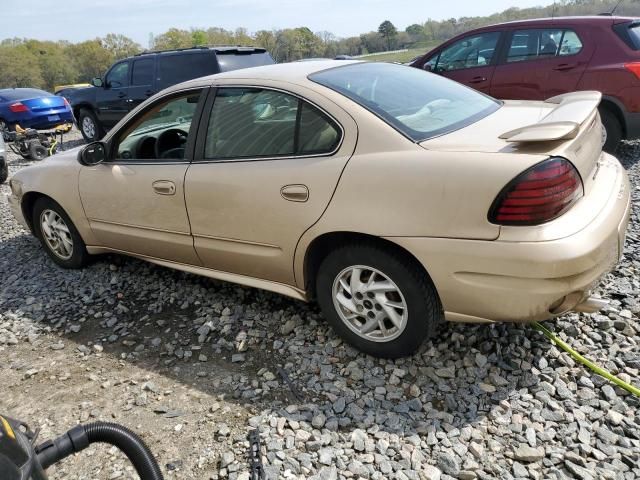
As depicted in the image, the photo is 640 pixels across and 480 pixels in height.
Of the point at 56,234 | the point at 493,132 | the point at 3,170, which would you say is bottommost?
the point at 3,170

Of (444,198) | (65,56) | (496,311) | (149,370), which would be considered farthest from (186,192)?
(65,56)

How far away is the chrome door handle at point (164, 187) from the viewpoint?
3.24 meters

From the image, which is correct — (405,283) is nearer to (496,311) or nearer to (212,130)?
(496,311)

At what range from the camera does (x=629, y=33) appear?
221 inches

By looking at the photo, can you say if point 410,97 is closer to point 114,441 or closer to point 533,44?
point 114,441

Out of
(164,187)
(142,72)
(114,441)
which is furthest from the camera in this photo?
(142,72)

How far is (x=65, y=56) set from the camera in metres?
70.8

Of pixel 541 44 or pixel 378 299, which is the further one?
pixel 541 44

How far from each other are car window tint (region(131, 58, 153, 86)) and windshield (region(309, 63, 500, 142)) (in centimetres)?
738

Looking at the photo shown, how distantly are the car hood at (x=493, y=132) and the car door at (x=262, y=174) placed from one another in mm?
473

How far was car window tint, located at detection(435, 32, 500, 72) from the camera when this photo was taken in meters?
6.59

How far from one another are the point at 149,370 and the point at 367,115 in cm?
194

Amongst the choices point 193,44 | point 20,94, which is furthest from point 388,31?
point 20,94

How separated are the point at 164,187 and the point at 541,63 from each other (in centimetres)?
501
